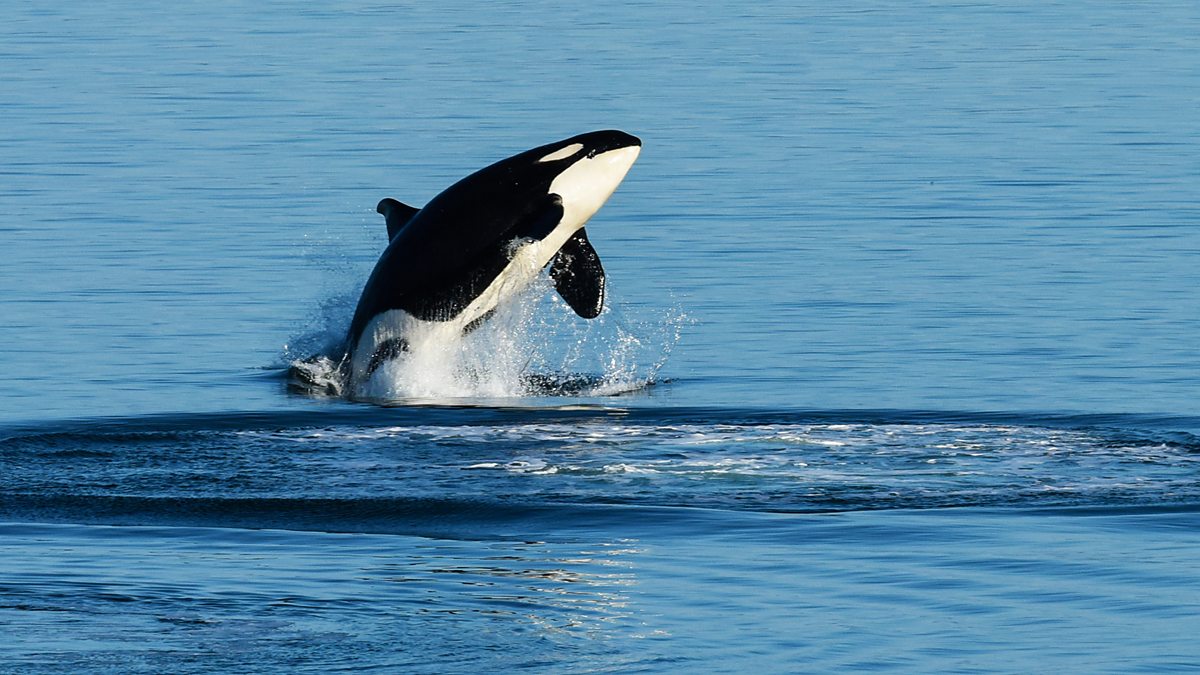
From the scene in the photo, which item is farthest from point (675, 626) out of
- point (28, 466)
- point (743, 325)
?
point (743, 325)

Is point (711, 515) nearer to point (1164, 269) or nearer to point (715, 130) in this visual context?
point (1164, 269)

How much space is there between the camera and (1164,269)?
26.6 m

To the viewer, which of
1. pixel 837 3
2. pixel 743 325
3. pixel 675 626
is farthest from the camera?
pixel 837 3

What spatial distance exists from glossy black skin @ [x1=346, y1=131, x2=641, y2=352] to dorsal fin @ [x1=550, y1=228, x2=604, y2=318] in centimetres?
71

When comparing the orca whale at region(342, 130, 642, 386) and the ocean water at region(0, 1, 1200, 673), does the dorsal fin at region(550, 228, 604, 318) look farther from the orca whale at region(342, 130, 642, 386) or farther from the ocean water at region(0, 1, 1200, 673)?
the ocean water at region(0, 1, 1200, 673)

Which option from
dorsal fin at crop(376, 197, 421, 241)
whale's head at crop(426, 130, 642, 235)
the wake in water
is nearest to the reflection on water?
the wake in water

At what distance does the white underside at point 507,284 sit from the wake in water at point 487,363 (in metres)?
0.02

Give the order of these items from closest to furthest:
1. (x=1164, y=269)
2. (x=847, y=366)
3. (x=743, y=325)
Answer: (x=847, y=366), (x=743, y=325), (x=1164, y=269)

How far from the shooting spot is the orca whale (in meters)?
19.8

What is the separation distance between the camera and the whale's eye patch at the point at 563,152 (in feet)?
66.3

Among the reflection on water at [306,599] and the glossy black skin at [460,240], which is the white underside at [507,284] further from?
the reflection on water at [306,599]

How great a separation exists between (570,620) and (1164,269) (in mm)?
16018

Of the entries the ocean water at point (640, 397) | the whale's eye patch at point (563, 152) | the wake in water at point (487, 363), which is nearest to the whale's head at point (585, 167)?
the whale's eye patch at point (563, 152)

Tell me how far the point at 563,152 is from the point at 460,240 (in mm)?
1232
